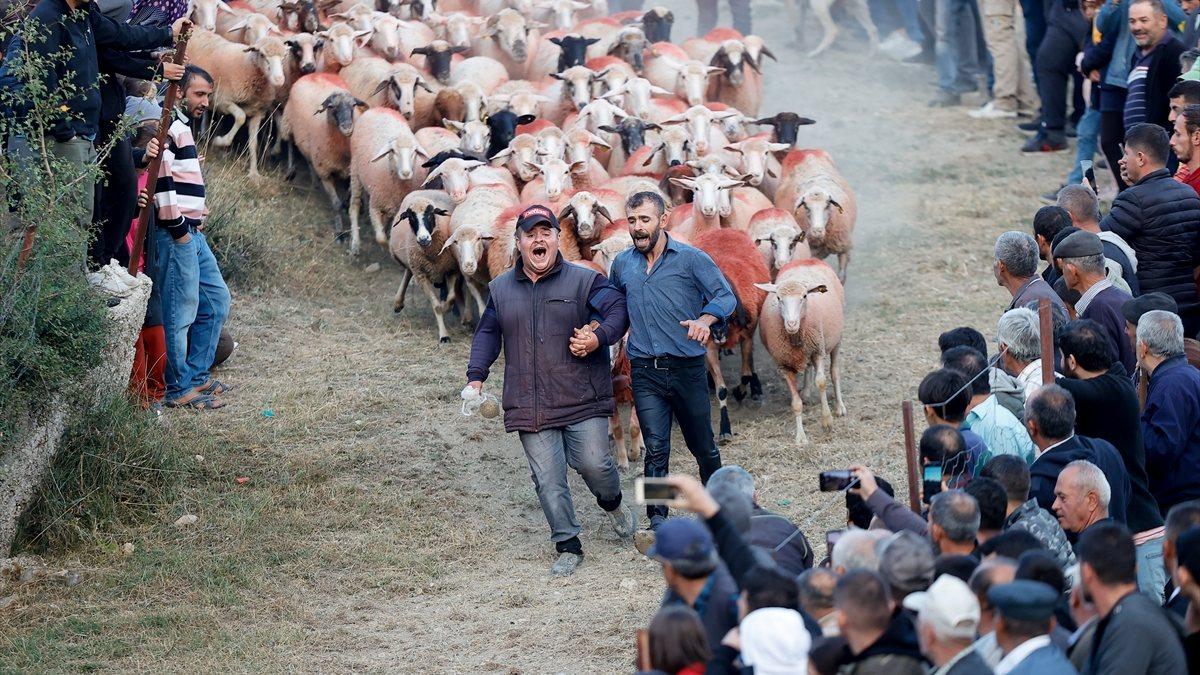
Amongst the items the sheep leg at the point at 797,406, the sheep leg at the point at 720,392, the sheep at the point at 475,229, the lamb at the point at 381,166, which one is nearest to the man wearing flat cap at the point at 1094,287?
the sheep leg at the point at 797,406

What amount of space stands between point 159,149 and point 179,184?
68 cm

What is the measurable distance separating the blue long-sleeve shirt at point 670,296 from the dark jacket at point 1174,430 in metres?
2.38

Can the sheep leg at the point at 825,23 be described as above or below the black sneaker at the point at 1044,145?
above

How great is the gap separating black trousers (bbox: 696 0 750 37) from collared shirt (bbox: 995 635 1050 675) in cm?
1531

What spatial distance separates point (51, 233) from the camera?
753cm

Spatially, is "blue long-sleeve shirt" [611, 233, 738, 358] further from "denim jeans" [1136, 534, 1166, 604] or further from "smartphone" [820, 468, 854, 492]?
"denim jeans" [1136, 534, 1166, 604]

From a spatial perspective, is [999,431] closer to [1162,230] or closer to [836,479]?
[836,479]

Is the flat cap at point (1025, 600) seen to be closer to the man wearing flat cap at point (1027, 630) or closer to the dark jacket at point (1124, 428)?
the man wearing flat cap at point (1027, 630)

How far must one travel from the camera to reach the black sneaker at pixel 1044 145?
584 inches

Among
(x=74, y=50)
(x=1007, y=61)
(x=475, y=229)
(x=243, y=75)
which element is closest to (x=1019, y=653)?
(x=74, y=50)

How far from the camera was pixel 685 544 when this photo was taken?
4484mm

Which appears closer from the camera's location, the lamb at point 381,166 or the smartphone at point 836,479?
the smartphone at point 836,479

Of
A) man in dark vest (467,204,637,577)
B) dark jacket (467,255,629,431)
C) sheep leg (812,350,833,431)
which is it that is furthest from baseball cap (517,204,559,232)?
sheep leg (812,350,833,431)

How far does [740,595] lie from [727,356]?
21.4ft
